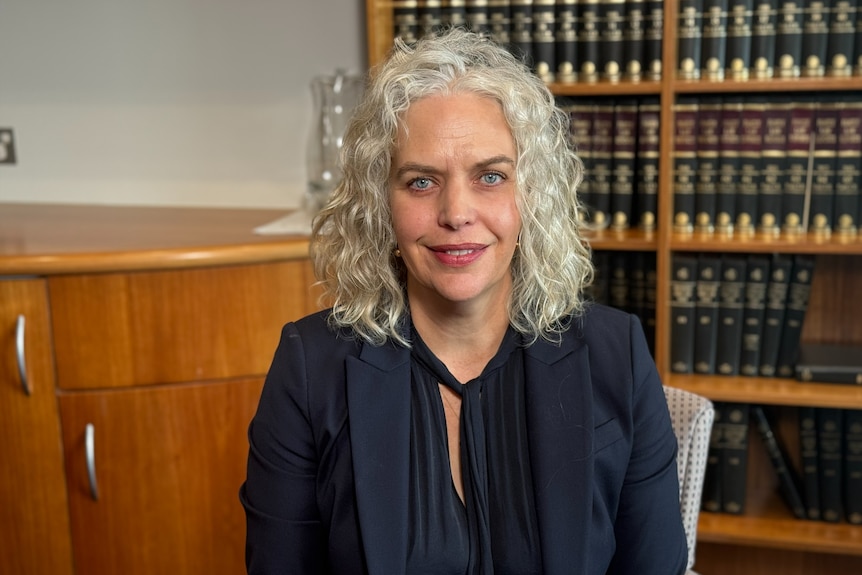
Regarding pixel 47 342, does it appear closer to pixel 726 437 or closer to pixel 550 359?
pixel 550 359

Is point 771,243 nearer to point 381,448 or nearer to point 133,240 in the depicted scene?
point 381,448

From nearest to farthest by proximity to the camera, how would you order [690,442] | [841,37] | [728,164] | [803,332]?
[690,442] < [841,37] < [728,164] < [803,332]

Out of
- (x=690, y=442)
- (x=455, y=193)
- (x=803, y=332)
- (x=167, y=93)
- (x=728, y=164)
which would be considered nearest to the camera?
(x=455, y=193)

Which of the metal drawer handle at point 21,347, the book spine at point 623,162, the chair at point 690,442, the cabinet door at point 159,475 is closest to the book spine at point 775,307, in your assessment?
the book spine at point 623,162

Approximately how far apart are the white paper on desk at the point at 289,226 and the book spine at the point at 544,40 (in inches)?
25.8

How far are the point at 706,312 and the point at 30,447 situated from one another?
155cm

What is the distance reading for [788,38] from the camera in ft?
6.90

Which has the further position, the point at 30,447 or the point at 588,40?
the point at 588,40

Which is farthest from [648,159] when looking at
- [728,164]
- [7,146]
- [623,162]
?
[7,146]

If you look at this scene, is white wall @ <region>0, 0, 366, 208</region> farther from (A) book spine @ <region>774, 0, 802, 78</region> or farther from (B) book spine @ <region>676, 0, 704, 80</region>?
(A) book spine @ <region>774, 0, 802, 78</region>

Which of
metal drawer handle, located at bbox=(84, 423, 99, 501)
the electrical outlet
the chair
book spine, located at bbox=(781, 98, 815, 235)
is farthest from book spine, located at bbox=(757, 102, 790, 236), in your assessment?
the electrical outlet

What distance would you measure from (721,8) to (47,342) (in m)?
1.62

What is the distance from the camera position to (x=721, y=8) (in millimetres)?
2105

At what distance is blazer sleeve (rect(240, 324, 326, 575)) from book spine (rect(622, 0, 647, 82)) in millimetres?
1202
